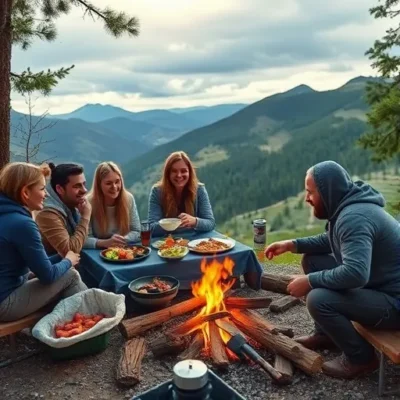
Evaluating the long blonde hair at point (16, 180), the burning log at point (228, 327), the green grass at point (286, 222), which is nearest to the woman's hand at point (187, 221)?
the burning log at point (228, 327)

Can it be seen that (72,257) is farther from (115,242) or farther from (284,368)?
(284,368)

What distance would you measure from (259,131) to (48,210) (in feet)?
338

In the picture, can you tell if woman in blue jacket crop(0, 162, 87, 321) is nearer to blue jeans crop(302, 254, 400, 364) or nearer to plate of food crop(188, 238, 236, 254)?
plate of food crop(188, 238, 236, 254)

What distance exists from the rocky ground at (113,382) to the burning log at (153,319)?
189 mm

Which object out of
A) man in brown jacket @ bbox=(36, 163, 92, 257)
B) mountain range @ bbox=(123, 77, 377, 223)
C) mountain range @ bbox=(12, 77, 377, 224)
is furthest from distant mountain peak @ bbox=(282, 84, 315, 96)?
man in brown jacket @ bbox=(36, 163, 92, 257)

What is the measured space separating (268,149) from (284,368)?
9031 cm

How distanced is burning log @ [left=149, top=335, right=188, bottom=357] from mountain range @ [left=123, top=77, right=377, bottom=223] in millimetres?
55144

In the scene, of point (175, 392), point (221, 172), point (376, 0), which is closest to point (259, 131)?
point (221, 172)

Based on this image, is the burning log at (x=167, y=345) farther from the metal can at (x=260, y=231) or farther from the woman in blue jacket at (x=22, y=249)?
the metal can at (x=260, y=231)

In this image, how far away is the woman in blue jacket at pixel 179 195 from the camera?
5.30 metres

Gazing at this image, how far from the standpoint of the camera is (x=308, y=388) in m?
3.35

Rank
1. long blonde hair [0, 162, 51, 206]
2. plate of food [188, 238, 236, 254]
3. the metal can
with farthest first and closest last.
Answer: the metal can
plate of food [188, 238, 236, 254]
long blonde hair [0, 162, 51, 206]

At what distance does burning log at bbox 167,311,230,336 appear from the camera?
3873 mm

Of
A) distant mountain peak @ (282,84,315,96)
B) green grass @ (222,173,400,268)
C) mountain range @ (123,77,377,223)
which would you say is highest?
distant mountain peak @ (282,84,315,96)
